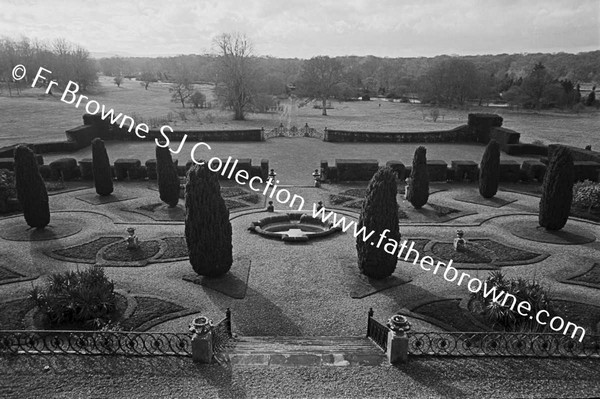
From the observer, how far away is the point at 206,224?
13.9 metres

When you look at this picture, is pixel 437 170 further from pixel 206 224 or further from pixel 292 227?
pixel 206 224

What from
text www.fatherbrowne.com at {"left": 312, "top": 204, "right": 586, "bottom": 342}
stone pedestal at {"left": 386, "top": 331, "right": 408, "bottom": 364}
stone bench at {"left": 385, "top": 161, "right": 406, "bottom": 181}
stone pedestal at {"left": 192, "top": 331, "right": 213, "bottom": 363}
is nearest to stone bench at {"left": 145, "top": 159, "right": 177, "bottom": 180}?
text www.fatherbrowne.com at {"left": 312, "top": 204, "right": 586, "bottom": 342}

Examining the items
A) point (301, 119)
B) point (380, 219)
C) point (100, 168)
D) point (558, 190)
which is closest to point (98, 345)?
point (380, 219)

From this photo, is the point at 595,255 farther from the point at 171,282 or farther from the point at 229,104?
the point at 229,104

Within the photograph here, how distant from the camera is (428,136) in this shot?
130 ft

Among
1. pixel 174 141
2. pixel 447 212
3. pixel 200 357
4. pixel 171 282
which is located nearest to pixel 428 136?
pixel 447 212

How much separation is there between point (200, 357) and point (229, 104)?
49.4 m

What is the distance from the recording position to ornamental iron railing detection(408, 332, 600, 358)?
9.43 m

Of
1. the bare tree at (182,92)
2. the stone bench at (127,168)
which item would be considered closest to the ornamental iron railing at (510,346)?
the stone bench at (127,168)

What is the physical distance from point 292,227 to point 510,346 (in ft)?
37.6

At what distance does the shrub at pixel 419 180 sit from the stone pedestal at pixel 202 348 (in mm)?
14791

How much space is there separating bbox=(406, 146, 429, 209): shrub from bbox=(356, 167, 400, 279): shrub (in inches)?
308

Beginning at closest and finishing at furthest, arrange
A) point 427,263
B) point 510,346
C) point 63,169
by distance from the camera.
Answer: point 510,346 → point 427,263 → point 63,169

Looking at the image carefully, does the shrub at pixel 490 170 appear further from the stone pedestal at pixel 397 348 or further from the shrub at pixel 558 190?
the stone pedestal at pixel 397 348
